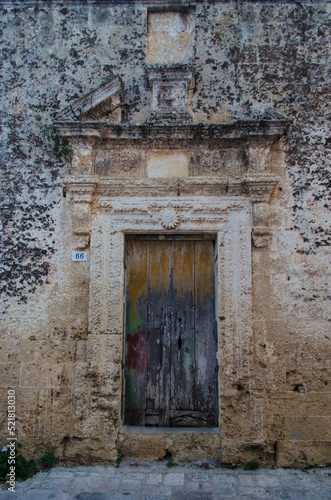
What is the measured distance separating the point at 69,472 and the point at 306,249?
114 inches

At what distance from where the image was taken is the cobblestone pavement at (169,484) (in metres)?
2.96

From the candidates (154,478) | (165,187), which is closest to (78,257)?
(165,187)

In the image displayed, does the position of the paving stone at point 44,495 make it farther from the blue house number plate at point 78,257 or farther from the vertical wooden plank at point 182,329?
the blue house number plate at point 78,257

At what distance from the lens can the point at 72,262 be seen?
367cm

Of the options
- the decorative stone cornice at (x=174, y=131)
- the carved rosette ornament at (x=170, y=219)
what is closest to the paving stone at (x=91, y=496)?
the carved rosette ornament at (x=170, y=219)

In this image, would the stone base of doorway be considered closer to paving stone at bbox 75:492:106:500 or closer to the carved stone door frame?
the carved stone door frame

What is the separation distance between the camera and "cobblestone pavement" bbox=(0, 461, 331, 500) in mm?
2961

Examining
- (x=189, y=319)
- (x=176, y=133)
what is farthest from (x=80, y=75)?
(x=189, y=319)

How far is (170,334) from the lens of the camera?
3.79 m

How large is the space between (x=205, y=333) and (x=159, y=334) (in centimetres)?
45

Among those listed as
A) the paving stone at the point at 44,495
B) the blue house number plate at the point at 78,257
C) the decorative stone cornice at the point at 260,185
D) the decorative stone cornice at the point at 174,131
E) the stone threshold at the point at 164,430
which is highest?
the decorative stone cornice at the point at 174,131

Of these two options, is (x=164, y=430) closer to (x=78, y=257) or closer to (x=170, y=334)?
(x=170, y=334)

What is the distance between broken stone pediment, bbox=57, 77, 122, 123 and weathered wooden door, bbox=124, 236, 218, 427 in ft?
4.18

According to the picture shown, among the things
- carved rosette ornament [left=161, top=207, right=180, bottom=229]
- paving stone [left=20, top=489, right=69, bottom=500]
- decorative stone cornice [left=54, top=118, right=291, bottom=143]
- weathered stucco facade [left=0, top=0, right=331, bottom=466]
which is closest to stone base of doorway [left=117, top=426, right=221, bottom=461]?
weathered stucco facade [left=0, top=0, right=331, bottom=466]
